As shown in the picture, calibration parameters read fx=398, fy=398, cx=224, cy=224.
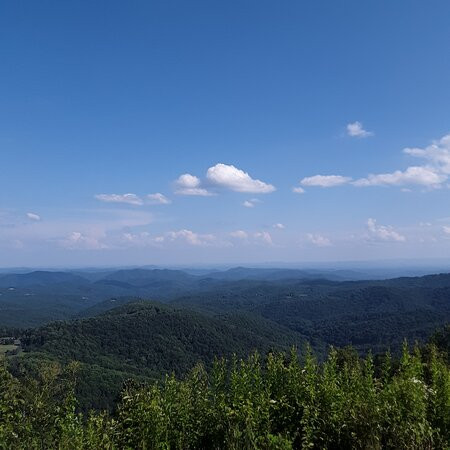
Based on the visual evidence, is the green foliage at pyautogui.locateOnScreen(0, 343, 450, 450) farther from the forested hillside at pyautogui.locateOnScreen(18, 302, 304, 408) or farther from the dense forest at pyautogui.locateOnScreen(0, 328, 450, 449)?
the forested hillside at pyautogui.locateOnScreen(18, 302, 304, 408)

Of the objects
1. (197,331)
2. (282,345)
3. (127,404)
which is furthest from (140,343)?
(127,404)

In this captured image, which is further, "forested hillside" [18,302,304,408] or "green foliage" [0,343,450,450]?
"forested hillside" [18,302,304,408]

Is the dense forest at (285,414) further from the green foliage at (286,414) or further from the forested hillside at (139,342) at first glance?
the forested hillside at (139,342)

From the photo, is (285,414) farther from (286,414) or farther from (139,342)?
(139,342)

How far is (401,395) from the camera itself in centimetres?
647

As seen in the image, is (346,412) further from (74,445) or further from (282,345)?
(282,345)

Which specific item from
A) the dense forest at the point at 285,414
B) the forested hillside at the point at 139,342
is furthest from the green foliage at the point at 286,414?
the forested hillside at the point at 139,342

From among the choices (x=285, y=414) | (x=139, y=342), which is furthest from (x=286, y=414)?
(x=139, y=342)

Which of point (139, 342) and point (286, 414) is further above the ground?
point (286, 414)

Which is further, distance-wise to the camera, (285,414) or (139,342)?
(139,342)

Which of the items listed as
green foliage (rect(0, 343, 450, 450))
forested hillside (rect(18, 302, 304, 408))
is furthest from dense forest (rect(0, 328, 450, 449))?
forested hillside (rect(18, 302, 304, 408))

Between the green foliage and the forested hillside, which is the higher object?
the green foliage

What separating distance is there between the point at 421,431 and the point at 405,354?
1.89 m

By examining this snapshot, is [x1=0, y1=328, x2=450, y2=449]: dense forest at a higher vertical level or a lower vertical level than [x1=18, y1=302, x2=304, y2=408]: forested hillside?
higher
